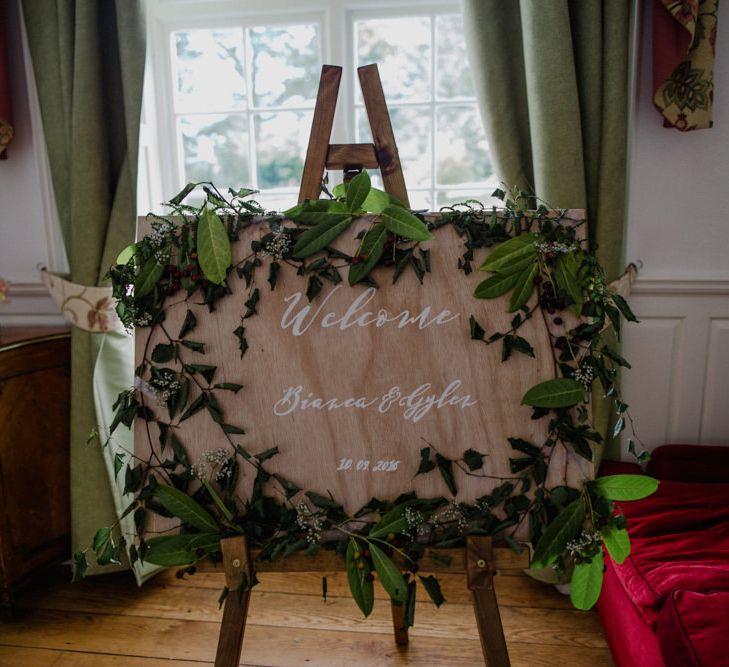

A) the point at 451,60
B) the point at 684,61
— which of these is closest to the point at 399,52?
the point at 451,60

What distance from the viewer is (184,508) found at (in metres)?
0.92

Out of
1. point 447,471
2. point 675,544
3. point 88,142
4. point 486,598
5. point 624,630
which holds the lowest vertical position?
point 624,630

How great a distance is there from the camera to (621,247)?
163 centimetres

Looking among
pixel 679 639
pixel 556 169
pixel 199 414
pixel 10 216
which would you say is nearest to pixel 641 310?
pixel 556 169

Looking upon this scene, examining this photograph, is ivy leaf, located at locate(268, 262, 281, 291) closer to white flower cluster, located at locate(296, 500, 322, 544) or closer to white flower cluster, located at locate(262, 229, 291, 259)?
white flower cluster, located at locate(262, 229, 291, 259)

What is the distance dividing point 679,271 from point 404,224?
1.25 m

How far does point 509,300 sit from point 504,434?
227mm

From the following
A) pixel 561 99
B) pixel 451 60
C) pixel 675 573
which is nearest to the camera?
pixel 675 573

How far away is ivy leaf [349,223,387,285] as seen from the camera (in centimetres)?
92

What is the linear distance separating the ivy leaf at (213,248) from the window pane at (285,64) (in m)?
1.21

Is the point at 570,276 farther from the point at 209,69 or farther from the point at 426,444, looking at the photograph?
the point at 209,69

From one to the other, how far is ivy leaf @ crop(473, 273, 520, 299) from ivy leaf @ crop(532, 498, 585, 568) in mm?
367

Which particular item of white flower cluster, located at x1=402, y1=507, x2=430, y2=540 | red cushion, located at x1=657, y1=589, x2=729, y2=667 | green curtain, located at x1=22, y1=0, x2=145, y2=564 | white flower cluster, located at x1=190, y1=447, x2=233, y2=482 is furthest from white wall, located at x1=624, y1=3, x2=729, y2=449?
green curtain, located at x1=22, y1=0, x2=145, y2=564

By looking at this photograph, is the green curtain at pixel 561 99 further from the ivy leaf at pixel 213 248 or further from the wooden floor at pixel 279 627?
the ivy leaf at pixel 213 248
